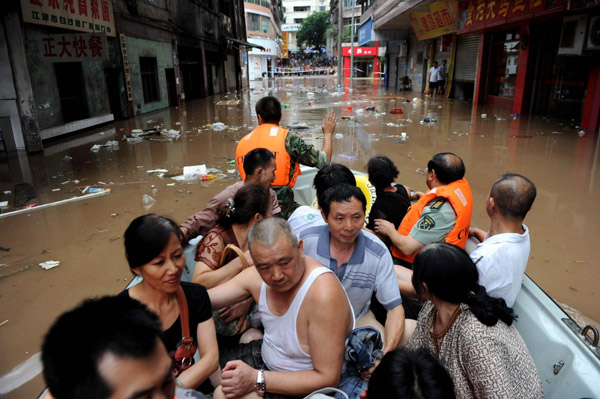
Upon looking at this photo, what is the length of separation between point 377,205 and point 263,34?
49.1 meters

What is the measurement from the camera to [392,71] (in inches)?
1097

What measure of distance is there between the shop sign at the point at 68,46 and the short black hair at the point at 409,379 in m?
9.04

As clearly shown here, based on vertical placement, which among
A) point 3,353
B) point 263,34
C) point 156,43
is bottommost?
point 3,353

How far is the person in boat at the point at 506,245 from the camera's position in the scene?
1.79 metres

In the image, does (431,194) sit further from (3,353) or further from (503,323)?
(3,353)

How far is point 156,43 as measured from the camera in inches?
601

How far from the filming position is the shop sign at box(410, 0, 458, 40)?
1434cm

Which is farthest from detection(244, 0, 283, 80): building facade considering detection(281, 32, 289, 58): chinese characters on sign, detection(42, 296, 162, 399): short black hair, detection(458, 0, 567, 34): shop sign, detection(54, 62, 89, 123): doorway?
detection(42, 296, 162, 399): short black hair

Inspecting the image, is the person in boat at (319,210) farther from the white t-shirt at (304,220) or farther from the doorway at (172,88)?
the doorway at (172,88)

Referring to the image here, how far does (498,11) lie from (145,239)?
12.6m

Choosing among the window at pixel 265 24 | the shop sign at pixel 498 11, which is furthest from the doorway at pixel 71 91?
the window at pixel 265 24

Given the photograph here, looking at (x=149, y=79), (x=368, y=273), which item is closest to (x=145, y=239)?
(x=368, y=273)

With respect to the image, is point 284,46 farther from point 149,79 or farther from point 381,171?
point 381,171

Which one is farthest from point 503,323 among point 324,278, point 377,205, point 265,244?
point 377,205
